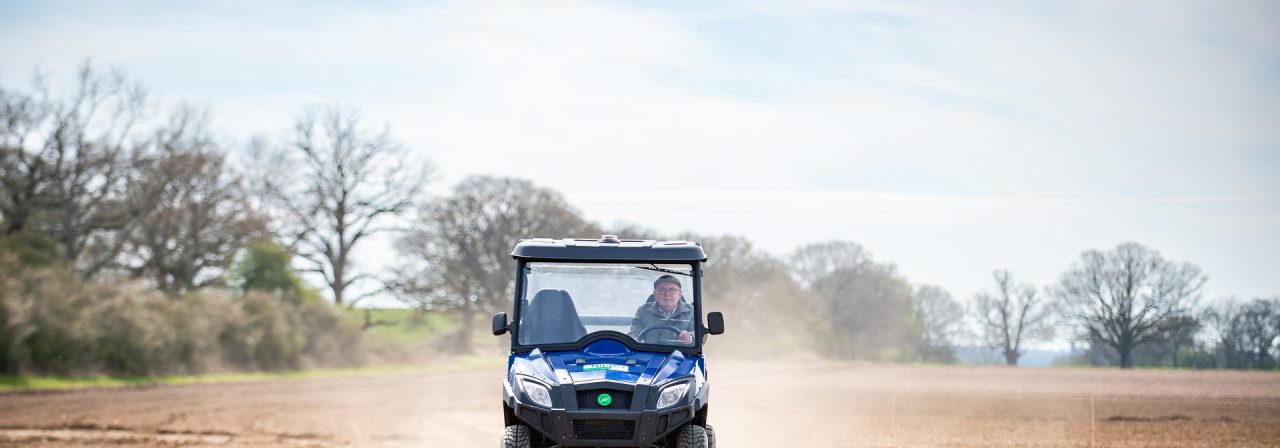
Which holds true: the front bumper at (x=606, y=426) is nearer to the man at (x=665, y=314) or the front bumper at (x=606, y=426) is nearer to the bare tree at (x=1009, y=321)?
the man at (x=665, y=314)

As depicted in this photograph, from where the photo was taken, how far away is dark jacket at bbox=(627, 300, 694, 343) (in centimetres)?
1124

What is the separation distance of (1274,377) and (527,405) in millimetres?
35611

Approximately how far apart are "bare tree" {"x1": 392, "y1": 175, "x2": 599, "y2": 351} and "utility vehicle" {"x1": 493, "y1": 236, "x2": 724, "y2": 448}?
156ft

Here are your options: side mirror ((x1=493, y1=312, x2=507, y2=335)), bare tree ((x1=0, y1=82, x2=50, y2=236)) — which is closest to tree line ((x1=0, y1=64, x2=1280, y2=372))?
bare tree ((x1=0, y1=82, x2=50, y2=236))

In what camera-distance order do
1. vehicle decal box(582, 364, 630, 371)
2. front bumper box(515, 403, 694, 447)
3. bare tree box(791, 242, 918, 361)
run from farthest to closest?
1. bare tree box(791, 242, 918, 361)
2. vehicle decal box(582, 364, 630, 371)
3. front bumper box(515, 403, 694, 447)

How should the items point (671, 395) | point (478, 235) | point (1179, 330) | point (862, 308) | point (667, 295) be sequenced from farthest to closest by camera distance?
point (862, 308) → point (478, 235) → point (1179, 330) → point (667, 295) → point (671, 395)

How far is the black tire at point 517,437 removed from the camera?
10.5 metres

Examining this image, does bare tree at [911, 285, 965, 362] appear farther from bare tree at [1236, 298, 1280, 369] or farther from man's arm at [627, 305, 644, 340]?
man's arm at [627, 305, 644, 340]

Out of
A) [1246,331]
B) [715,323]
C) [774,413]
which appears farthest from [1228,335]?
[715,323]

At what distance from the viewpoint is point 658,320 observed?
11359mm

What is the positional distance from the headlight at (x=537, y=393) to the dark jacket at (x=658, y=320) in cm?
126

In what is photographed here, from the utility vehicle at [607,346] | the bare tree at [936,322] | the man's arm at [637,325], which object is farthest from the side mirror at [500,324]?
the bare tree at [936,322]

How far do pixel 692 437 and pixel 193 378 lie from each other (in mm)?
30249

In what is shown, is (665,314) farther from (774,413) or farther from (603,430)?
(774,413)
